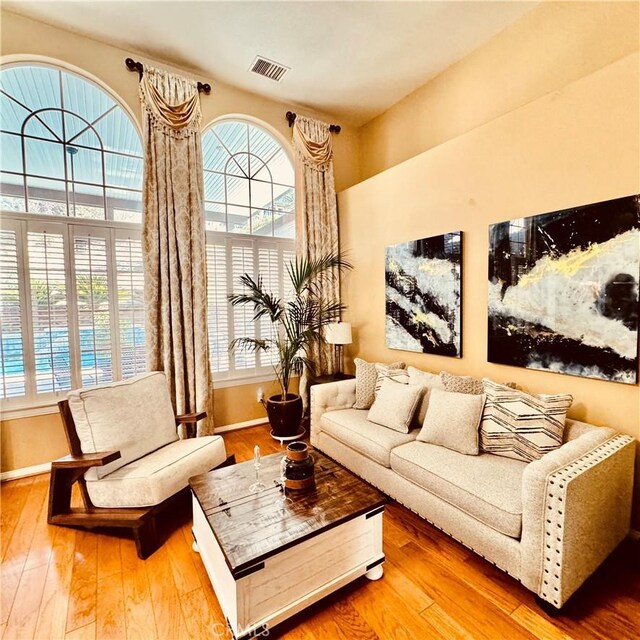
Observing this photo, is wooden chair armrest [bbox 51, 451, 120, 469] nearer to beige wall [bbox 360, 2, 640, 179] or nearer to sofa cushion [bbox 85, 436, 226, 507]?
sofa cushion [bbox 85, 436, 226, 507]

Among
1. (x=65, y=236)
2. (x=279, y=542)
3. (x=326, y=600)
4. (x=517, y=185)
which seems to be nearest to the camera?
(x=279, y=542)

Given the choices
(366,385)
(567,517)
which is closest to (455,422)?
(567,517)

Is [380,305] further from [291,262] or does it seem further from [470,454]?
[470,454]

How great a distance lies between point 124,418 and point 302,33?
3.56 m

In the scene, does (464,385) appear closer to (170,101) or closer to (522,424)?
(522,424)

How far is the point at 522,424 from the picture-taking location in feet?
6.98

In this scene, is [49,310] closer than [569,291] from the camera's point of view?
No

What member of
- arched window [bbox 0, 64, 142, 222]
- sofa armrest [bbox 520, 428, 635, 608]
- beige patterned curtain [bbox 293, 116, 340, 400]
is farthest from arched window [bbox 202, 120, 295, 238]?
sofa armrest [bbox 520, 428, 635, 608]

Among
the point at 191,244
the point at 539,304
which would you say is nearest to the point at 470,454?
the point at 539,304

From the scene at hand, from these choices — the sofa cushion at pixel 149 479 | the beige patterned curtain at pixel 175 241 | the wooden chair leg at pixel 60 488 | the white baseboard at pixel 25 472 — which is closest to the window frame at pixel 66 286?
the beige patterned curtain at pixel 175 241

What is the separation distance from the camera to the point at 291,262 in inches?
162

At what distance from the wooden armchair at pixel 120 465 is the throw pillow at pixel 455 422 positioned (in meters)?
1.62

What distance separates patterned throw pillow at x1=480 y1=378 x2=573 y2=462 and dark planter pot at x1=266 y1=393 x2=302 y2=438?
1.90m

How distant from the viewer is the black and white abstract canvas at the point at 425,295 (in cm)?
305
